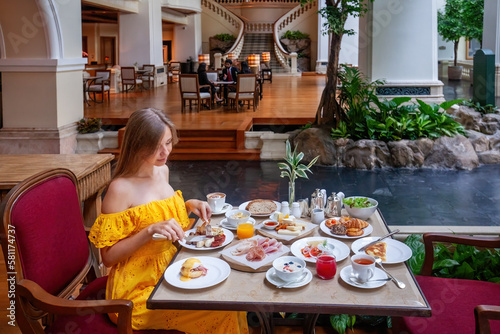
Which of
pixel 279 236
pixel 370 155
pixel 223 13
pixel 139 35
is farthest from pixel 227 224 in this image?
pixel 223 13

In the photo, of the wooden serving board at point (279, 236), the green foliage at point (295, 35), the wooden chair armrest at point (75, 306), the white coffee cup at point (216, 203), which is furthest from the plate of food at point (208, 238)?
the green foliage at point (295, 35)

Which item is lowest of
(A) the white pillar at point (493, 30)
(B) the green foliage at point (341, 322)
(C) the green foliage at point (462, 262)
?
(B) the green foliage at point (341, 322)

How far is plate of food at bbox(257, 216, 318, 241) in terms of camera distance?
2316 millimetres

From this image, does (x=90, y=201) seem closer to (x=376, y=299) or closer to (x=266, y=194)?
(x=376, y=299)

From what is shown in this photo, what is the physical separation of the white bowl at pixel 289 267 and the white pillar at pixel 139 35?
15290 millimetres

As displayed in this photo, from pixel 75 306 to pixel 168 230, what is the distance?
431 millimetres

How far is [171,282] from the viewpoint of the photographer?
188 cm

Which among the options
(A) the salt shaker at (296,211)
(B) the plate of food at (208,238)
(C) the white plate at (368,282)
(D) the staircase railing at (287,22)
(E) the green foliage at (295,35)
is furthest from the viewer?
(E) the green foliage at (295,35)

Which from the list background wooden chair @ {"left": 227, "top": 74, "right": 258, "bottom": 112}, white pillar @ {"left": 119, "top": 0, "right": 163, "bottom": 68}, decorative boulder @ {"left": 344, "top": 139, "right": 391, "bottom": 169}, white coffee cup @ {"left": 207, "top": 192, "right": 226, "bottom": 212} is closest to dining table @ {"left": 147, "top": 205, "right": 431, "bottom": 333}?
white coffee cup @ {"left": 207, "top": 192, "right": 226, "bottom": 212}

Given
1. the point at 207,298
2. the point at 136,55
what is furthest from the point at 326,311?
the point at 136,55

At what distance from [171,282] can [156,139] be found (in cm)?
60

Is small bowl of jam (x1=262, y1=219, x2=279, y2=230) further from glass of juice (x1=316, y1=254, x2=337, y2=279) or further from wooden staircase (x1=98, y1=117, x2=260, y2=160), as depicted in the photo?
wooden staircase (x1=98, y1=117, x2=260, y2=160)

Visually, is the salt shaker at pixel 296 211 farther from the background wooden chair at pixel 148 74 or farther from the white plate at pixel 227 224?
the background wooden chair at pixel 148 74

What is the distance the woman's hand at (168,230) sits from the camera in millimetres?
1986
